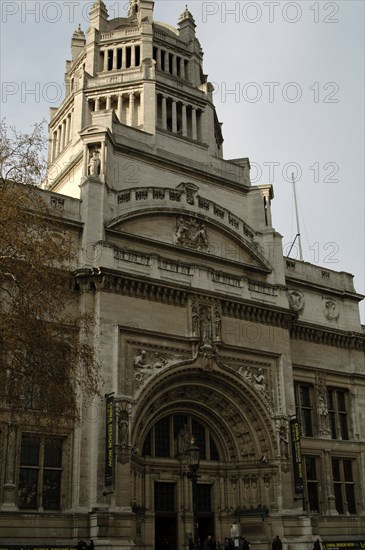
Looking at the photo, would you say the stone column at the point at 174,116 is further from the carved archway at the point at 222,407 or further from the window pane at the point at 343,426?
the window pane at the point at 343,426

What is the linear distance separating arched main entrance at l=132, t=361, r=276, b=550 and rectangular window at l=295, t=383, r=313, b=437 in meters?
4.46

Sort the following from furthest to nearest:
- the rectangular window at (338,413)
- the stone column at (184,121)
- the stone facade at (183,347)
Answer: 1. the stone column at (184,121)
2. the rectangular window at (338,413)
3. the stone facade at (183,347)

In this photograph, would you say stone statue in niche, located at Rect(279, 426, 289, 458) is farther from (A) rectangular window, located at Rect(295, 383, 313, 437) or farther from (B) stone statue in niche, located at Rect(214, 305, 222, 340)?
(B) stone statue in niche, located at Rect(214, 305, 222, 340)

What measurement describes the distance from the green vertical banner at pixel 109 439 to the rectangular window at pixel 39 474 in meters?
2.28

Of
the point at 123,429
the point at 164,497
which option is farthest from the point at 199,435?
the point at 123,429

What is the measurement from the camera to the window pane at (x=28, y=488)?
96.4 ft

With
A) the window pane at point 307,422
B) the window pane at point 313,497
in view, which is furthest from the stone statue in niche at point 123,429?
the window pane at point 313,497

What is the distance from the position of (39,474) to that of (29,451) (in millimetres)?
1098

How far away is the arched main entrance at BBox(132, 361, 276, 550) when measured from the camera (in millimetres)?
34625

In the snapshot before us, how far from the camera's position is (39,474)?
30.1 meters

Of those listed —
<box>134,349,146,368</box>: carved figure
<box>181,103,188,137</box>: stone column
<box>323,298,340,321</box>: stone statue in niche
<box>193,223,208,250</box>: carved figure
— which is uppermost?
<box>181,103,188,137</box>: stone column

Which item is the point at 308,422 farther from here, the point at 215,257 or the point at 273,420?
the point at 215,257

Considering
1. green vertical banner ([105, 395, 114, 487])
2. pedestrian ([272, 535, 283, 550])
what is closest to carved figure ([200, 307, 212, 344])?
green vertical banner ([105, 395, 114, 487])

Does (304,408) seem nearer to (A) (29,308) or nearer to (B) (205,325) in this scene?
(B) (205,325)
